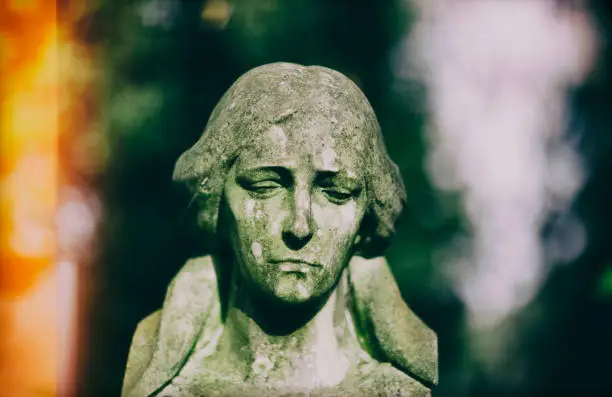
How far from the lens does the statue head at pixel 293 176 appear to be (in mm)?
2062

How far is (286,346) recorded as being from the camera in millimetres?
2223

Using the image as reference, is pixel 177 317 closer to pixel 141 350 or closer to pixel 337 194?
pixel 141 350

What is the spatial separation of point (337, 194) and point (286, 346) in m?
0.48

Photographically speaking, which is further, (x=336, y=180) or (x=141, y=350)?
(x=141, y=350)

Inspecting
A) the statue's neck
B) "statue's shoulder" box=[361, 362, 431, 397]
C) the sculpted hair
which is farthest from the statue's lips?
"statue's shoulder" box=[361, 362, 431, 397]

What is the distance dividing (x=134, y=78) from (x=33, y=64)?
485mm

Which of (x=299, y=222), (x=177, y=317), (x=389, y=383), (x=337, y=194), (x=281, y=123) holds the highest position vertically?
(x=281, y=123)

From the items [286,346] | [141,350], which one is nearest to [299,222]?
[286,346]

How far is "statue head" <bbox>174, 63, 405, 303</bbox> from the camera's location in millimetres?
2062

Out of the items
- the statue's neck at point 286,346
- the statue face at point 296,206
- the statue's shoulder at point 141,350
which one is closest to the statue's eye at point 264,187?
the statue face at point 296,206

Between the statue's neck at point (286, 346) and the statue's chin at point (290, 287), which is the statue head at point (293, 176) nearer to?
the statue's chin at point (290, 287)

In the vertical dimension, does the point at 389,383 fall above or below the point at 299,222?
below

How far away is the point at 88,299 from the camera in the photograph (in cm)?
359

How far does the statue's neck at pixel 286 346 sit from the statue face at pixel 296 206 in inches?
5.9
